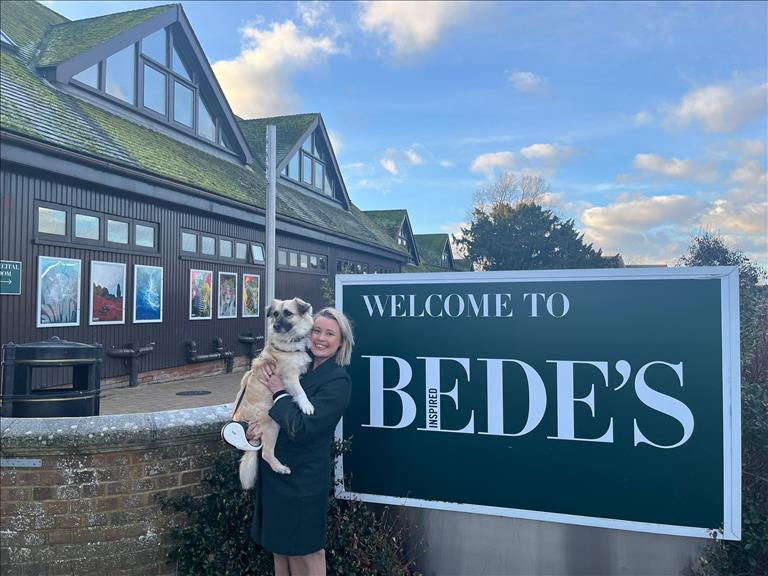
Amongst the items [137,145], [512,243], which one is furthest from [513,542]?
[512,243]

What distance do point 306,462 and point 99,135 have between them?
9156 millimetres

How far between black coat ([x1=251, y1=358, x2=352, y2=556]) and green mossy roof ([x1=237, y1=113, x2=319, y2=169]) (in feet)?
52.0

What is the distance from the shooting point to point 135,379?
32.6 feet

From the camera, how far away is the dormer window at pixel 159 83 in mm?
11383

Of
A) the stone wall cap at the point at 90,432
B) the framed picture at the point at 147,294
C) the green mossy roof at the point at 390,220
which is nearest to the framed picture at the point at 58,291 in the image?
the framed picture at the point at 147,294

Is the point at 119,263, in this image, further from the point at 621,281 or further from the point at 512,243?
the point at 512,243

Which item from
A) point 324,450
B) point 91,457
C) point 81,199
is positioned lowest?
point 91,457

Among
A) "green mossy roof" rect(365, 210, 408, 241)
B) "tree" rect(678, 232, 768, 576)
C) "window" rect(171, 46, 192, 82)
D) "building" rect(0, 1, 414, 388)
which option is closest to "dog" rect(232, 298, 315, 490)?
"tree" rect(678, 232, 768, 576)

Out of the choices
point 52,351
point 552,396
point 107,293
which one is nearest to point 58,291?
point 107,293

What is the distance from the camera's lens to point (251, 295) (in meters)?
13.8

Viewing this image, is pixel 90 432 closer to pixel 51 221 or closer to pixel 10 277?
pixel 10 277

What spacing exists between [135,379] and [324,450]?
8292 mm

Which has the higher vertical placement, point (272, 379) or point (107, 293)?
point (107, 293)

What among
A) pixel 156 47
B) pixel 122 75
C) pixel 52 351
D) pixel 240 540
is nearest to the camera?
pixel 240 540
